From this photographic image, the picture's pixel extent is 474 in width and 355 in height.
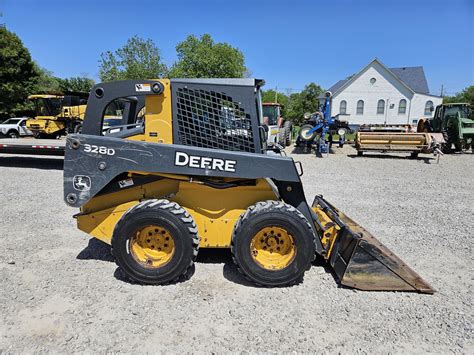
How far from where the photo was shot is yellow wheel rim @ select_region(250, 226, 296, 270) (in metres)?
3.54

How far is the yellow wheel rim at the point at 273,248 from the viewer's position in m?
3.54

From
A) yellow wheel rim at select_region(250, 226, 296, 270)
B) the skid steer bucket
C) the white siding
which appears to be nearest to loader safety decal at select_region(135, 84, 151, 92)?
yellow wheel rim at select_region(250, 226, 296, 270)

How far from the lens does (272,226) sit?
3.48m

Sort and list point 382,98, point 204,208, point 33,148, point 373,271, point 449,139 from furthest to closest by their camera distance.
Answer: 1. point 382,98
2. point 449,139
3. point 33,148
4. point 204,208
5. point 373,271

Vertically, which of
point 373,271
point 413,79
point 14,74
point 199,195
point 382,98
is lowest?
point 373,271

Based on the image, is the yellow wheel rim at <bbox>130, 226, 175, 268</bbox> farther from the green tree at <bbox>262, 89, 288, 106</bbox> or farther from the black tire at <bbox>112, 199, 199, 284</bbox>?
the green tree at <bbox>262, 89, 288, 106</bbox>

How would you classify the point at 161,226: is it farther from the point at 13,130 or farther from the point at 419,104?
the point at 419,104

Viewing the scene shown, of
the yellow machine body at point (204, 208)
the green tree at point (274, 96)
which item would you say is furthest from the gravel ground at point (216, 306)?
the green tree at point (274, 96)

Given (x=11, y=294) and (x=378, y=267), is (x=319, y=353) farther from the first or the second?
(x=11, y=294)

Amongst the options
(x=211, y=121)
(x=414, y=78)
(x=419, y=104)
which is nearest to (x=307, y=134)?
(x=211, y=121)

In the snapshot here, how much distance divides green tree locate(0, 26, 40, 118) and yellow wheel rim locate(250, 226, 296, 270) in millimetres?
29643

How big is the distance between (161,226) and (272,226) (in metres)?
1.15

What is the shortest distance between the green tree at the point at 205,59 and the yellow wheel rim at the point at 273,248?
30.1 meters

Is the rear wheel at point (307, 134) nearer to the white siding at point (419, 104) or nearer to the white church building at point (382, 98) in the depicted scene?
the white church building at point (382, 98)
